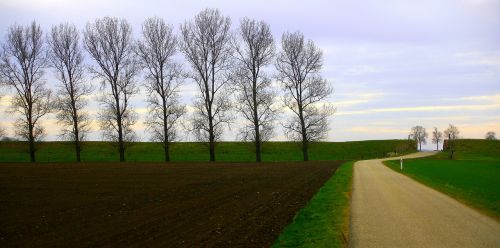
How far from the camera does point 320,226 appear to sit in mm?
13461

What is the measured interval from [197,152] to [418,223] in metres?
76.7

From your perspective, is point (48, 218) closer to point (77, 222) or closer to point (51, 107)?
point (77, 222)

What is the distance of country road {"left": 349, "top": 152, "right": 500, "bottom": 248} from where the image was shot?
10945 millimetres

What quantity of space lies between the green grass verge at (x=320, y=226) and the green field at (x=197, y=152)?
52.6 m

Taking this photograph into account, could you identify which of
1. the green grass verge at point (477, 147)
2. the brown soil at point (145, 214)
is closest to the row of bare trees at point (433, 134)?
the green grass verge at point (477, 147)

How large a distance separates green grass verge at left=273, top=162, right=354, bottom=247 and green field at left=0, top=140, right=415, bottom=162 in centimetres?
5263

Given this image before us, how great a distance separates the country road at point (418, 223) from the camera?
10945 mm

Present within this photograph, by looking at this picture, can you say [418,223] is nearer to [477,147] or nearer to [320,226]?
[320,226]

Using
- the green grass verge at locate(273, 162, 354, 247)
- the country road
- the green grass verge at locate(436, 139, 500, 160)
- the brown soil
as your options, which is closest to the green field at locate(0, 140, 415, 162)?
the green grass verge at locate(436, 139, 500, 160)

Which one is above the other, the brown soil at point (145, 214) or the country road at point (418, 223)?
the brown soil at point (145, 214)

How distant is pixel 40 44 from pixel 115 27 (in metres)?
10.3

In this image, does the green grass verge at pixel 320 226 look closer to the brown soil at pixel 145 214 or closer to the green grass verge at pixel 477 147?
the brown soil at pixel 145 214

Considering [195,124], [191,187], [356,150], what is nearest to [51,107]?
[195,124]

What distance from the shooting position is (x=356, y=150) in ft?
345
